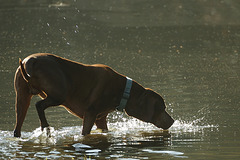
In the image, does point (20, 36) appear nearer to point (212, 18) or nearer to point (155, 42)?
point (155, 42)

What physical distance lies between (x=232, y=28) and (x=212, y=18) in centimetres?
225

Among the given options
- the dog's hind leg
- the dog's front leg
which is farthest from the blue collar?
the dog's hind leg

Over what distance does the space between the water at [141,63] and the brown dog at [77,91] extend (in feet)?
1.16

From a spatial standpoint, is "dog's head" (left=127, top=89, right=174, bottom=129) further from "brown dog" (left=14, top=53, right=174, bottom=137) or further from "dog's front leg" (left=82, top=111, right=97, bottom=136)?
"dog's front leg" (left=82, top=111, right=97, bottom=136)

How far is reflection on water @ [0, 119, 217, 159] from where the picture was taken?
21.5ft

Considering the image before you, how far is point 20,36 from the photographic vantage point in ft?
67.4

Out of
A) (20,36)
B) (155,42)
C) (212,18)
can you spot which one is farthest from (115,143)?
(212,18)

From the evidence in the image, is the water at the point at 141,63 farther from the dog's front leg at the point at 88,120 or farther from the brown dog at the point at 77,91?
the brown dog at the point at 77,91

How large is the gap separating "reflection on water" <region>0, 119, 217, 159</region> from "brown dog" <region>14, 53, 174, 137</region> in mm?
219

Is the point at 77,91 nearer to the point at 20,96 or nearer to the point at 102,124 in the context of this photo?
the point at 20,96

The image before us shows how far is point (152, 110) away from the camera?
26.7ft

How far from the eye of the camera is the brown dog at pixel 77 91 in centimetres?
715

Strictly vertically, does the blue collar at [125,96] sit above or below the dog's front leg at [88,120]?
above

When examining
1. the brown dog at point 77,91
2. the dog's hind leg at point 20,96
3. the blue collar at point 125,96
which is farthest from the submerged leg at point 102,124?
the dog's hind leg at point 20,96
